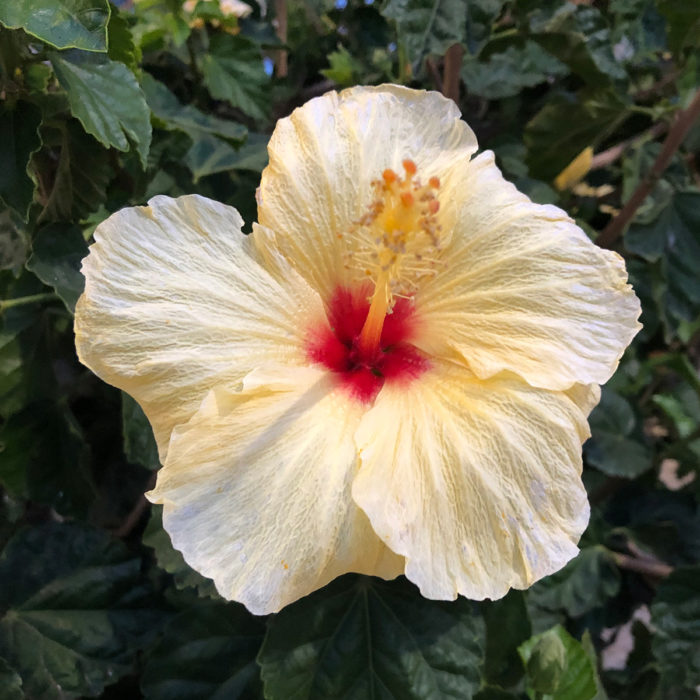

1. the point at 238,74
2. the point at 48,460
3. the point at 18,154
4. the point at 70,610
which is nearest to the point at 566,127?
the point at 238,74

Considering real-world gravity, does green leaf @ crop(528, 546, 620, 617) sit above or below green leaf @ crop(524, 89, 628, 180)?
below

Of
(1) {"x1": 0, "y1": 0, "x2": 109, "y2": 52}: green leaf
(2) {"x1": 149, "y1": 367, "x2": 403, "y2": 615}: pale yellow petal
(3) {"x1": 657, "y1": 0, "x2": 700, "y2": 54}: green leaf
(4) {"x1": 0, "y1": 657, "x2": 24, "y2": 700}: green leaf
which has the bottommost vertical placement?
(4) {"x1": 0, "y1": 657, "x2": 24, "y2": 700}: green leaf

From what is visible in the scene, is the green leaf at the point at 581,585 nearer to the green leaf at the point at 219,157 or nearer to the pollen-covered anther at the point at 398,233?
the pollen-covered anther at the point at 398,233

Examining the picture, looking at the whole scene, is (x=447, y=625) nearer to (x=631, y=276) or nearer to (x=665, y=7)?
(x=631, y=276)

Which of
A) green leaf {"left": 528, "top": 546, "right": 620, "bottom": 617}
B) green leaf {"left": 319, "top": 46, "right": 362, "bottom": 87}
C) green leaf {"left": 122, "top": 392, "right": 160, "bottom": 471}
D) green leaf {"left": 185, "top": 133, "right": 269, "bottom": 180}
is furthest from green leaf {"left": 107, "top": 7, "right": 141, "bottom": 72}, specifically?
green leaf {"left": 528, "top": 546, "right": 620, "bottom": 617}

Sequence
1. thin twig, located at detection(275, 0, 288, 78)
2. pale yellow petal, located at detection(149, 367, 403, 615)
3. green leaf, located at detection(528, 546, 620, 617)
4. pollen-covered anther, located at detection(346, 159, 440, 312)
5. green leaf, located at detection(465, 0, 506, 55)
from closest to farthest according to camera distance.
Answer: pale yellow petal, located at detection(149, 367, 403, 615) < pollen-covered anther, located at detection(346, 159, 440, 312) < green leaf, located at detection(465, 0, 506, 55) < green leaf, located at detection(528, 546, 620, 617) < thin twig, located at detection(275, 0, 288, 78)

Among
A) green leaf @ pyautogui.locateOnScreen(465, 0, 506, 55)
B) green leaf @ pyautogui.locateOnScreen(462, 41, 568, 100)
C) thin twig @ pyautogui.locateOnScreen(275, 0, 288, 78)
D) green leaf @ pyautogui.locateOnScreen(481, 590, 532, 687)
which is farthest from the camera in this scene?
thin twig @ pyautogui.locateOnScreen(275, 0, 288, 78)

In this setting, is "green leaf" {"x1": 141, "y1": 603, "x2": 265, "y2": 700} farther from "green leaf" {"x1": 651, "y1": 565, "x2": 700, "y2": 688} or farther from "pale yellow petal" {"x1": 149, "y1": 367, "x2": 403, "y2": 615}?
"green leaf" {"x1": 651, "y1": 565, "x2": 700, "y2": 688}

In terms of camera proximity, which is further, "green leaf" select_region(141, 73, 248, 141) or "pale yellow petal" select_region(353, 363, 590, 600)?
"green leaf" select_region(141, 73, 248, 141)
